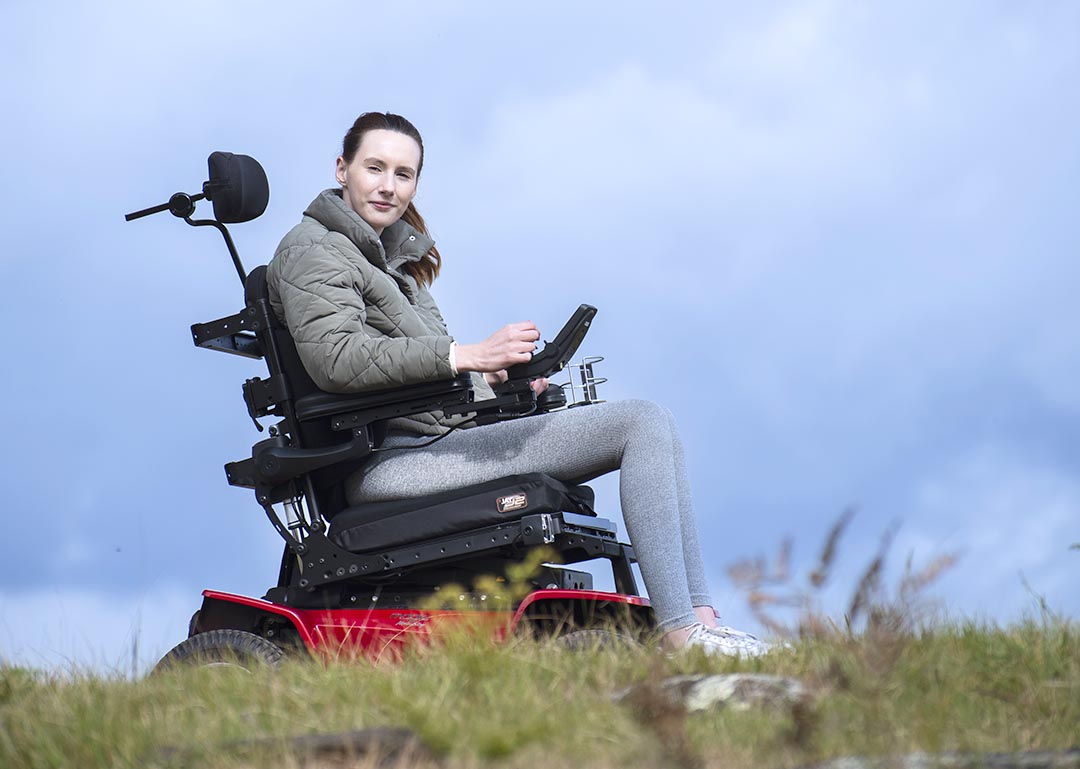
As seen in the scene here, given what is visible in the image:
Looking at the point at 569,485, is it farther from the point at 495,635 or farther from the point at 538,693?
the point at 538,693

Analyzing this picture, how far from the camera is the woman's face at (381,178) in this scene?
4469 mm

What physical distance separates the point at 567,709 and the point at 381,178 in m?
2.31

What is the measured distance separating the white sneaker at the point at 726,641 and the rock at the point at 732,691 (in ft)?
1.76

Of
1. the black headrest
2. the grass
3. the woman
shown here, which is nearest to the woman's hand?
the woman

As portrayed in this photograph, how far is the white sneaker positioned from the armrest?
3.13ft

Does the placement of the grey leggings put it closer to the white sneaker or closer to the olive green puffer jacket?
the white sneaker

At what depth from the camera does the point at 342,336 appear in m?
3.99

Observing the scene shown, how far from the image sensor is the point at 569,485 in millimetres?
4180

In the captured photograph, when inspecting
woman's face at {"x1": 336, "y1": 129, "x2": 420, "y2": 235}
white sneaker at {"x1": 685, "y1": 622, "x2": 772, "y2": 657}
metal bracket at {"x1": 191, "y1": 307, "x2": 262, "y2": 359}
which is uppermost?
woman's face at {"x1": 336, "y1": 129, "x2": 420, "y2": 235}

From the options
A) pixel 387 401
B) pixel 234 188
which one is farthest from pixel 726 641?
pixel 234 188

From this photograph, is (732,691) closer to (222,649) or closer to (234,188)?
(222,649)

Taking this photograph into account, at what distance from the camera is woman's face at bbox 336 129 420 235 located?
447 cm

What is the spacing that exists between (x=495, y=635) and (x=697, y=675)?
0.82 meters

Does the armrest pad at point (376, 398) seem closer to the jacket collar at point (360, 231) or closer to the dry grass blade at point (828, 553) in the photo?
the jacket collar at point (360, 231)
